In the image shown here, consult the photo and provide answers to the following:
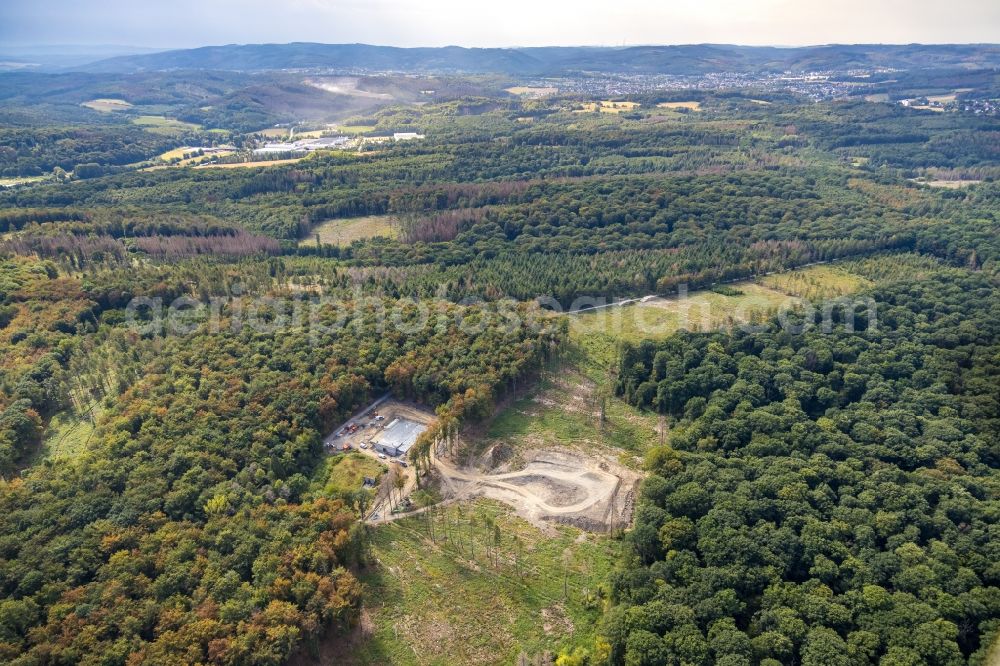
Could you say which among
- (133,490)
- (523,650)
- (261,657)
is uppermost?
(133,490)

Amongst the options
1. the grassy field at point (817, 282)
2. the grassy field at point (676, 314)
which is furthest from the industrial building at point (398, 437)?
the grassy field at point (817, 282)

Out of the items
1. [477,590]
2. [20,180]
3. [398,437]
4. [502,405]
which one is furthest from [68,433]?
[20,180]

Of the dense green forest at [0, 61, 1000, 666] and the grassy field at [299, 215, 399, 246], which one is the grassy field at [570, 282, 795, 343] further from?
the grassy field at [299, 215, 399, 246]

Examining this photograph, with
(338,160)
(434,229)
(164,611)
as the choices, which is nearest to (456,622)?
(164,611)

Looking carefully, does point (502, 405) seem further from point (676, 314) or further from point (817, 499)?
point (676, 314)

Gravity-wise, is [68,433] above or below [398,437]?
above

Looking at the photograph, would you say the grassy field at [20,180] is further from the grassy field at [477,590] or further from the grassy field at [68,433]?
the grassy field at [477,590]

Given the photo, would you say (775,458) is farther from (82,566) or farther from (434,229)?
(434,229)
